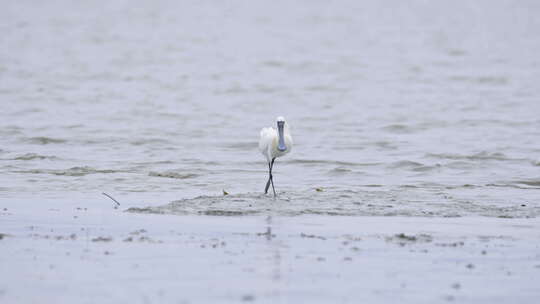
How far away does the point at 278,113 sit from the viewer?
86.8 ft

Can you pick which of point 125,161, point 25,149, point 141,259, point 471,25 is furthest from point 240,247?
point 471,25

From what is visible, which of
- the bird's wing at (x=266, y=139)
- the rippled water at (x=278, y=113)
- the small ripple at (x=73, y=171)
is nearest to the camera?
the rippled water at (x=278, y=113)

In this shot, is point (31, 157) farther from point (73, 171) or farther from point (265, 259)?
point (265, 259)

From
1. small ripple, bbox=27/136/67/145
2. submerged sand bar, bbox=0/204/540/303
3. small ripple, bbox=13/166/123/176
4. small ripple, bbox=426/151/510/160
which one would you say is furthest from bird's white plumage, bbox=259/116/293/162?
small ripple, bbox=27/136/67/145

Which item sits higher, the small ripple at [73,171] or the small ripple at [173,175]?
the small ripple at [73,171]

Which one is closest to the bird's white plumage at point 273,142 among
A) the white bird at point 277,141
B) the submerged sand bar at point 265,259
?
the white bird at point 277,141

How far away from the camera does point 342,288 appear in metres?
7.59

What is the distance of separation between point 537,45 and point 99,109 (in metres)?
23.6

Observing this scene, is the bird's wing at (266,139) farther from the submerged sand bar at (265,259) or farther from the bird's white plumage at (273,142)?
the submerged sand bar at (265,259)

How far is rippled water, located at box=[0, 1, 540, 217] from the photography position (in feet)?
45.7

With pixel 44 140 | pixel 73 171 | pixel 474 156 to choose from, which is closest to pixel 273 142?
pixel 73 171

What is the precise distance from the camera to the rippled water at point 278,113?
45.7 feet

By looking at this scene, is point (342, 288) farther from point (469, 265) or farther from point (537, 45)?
point (537, 45)

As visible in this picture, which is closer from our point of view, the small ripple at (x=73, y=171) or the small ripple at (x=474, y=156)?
the small ripple at (x=73, y=171)
